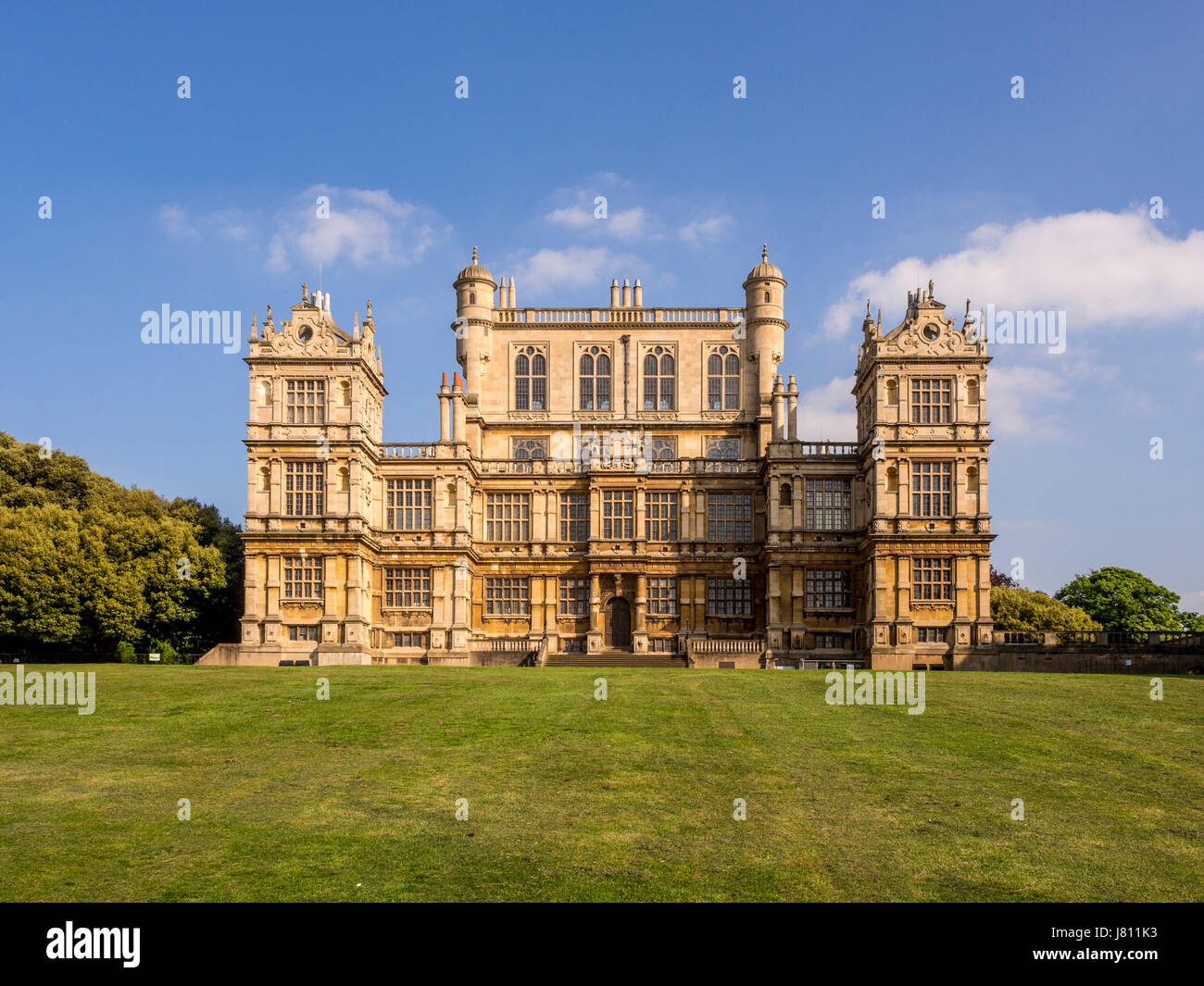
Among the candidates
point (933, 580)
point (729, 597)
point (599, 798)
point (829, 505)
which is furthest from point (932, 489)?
point (599, 798)

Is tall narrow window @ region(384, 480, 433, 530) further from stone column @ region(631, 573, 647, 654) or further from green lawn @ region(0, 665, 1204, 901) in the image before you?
green lawn @ region(0, 665, 1204, 901)

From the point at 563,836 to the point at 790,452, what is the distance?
48169 millimetres

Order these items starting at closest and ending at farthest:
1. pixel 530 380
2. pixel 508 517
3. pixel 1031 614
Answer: pixel 508 517 → pixel 530 380 → pixel 1031 614

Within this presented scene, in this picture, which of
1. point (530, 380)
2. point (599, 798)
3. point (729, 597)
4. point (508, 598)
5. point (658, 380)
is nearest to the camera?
point (599, 798)

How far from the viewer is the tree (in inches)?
3342

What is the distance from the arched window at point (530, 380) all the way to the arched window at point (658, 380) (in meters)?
6.49

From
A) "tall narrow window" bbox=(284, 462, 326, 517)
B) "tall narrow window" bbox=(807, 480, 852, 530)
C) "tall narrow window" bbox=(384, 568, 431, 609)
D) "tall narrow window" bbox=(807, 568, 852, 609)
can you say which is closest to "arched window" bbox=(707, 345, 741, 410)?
"tall narrow window" bbox=(807, 480, 852, 530)

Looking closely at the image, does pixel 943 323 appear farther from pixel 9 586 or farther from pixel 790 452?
pixel 9 586

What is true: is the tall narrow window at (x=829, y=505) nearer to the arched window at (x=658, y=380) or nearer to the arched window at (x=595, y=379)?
the arched window at (x=658, y=380)

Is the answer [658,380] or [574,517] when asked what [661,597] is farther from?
[658,380]

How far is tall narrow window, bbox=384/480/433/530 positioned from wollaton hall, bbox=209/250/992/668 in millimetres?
120

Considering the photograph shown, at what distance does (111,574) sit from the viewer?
198 ft

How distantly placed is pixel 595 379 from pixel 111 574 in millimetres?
30485

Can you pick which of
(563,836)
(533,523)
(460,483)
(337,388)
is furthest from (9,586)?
(563,836)
